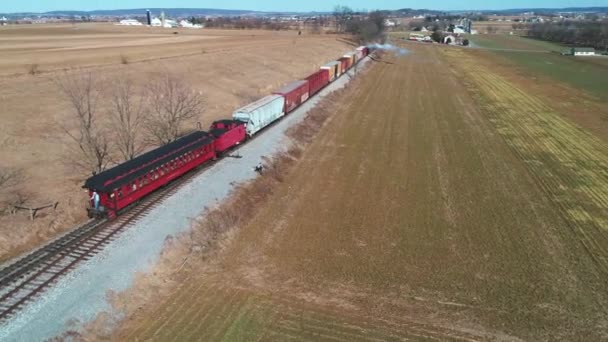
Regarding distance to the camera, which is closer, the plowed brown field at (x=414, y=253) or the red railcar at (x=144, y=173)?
the plowed brown field at (x=414, y=253)

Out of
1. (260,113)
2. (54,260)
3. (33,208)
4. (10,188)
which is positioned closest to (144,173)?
(33,208)

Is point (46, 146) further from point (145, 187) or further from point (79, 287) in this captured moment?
point (79, 287)

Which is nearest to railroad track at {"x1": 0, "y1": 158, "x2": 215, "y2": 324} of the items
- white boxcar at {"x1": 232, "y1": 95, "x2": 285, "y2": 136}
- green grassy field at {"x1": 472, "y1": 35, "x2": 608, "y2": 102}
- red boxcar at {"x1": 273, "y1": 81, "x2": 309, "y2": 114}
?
white boxcar at {"x1": 232, "y1": 95, "x2": 285, "y2": 136}

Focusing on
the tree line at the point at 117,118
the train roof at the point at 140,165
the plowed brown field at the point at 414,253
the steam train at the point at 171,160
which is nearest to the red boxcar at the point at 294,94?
the steam train at the point at 171,160

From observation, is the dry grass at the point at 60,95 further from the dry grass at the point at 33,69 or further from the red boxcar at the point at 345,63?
the red boxcar at the point at 345,63

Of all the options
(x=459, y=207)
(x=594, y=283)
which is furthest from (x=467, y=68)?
(x=594, y=283)

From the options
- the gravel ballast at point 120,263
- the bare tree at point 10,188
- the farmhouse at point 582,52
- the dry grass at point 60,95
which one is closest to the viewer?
the gravel ballast at point 120,263

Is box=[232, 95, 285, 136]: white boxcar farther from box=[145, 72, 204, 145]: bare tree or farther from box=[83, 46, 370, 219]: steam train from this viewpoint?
box=[145, 72, 204, 145]: bare tree

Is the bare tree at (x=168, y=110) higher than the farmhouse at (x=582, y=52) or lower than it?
lower
